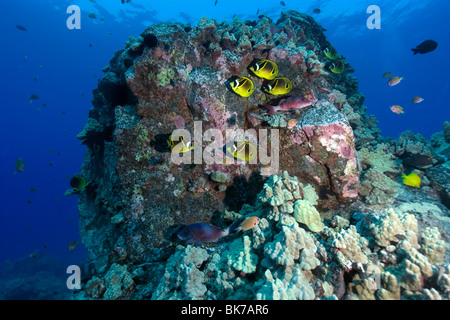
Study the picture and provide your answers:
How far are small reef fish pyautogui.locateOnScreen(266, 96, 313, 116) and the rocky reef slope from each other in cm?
17

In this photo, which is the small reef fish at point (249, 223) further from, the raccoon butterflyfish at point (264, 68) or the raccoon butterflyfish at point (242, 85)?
the raccoon butterflyfish at point (264, 68)

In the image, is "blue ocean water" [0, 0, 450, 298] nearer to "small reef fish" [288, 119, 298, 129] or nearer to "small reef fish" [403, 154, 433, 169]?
"small reef fish" [288, 119, 298, 129]

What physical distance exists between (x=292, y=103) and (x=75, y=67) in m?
76.5

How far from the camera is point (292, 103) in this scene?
13.0 ft

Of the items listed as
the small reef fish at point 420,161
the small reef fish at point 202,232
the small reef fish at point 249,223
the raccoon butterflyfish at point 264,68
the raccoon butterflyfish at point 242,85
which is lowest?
the small reef fish at point 202,232

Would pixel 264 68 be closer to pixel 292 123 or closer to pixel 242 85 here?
pixel 242 85

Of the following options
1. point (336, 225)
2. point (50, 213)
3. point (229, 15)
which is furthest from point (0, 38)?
point (336, 225)

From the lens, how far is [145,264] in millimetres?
3662

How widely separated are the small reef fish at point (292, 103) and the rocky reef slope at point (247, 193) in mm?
166

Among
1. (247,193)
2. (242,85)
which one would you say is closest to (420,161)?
(247,193)

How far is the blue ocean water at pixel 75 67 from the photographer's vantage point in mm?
35188

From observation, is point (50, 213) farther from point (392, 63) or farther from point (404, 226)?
point (392, 63)

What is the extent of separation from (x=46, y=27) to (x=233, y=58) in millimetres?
60085

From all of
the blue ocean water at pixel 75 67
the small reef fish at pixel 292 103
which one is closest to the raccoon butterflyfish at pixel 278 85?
the small reef fish at pixel 292 103
